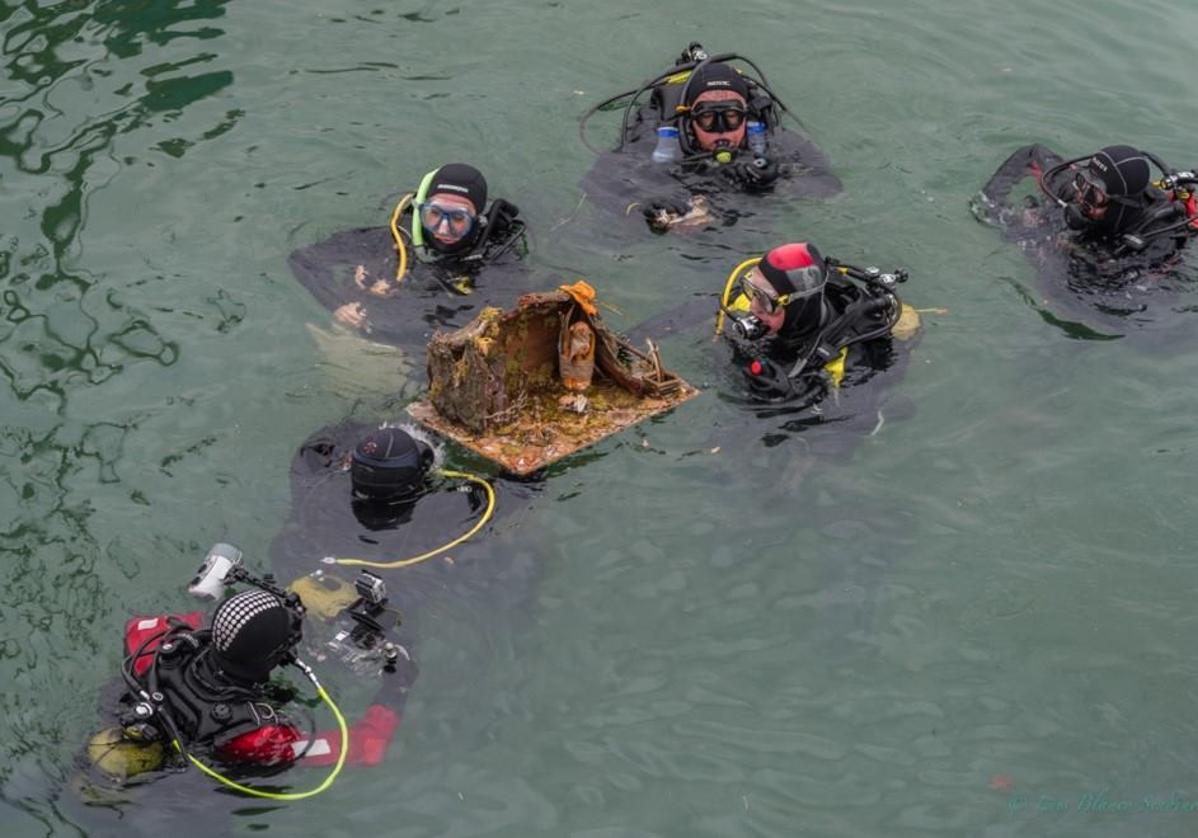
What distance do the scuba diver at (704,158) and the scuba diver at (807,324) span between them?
1592 mm

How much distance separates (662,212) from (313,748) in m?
4.96

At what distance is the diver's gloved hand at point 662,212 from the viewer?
9727 millimetres

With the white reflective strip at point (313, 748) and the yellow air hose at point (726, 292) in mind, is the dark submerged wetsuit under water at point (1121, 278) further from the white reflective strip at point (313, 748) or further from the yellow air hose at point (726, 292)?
the white reflective strip at point (313, 748)

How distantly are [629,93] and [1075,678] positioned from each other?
578 cm

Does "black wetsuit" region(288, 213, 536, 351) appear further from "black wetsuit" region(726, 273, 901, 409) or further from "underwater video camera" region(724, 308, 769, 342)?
→ "black wetsuit" region(726, 273, 901, 409)

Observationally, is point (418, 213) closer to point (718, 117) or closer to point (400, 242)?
point (400, 242)

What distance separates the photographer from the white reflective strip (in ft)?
20.1

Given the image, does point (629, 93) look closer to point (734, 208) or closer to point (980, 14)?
point (734, 208)

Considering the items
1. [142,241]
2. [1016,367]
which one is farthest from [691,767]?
[142,241]

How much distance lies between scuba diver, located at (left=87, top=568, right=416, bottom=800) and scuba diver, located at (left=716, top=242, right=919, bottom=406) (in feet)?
10.5

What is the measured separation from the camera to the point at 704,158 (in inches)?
398

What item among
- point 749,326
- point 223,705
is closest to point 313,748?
point 223,705

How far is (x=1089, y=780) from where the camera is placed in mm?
6535

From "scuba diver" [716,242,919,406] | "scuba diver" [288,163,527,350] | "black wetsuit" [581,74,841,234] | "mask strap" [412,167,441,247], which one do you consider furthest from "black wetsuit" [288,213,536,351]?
"scuba diver" [716,242,919,406]
